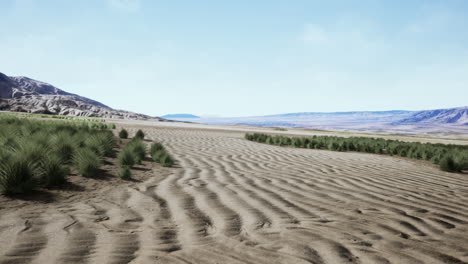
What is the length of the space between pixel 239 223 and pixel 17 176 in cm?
260

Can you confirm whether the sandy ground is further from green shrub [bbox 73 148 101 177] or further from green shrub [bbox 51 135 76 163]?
green shrub [bbox 51 135 76 163]

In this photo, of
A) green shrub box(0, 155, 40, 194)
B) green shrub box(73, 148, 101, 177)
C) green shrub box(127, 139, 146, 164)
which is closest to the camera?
green shrub box(0, 155, 40, 194)

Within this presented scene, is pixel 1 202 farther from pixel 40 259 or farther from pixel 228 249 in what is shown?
pixel 228 249

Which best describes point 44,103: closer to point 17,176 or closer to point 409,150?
point 409,150

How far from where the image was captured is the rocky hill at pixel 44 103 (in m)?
89.7

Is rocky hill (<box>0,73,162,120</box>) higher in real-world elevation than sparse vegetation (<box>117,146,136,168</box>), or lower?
higher

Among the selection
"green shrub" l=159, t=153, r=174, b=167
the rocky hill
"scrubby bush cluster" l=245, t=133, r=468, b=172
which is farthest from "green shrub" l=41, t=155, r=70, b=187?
the rocky hill

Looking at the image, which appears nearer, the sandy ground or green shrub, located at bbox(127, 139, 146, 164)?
the sandy ground

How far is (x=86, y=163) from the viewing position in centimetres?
493

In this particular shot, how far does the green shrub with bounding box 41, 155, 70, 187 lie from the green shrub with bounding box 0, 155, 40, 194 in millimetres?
282

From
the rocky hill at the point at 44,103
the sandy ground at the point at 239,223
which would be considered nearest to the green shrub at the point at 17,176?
the sandy ground at the point at 239,223

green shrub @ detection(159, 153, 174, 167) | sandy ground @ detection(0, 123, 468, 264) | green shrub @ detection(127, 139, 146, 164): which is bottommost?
sandy ground @ detection(0, 123, 468, 264)

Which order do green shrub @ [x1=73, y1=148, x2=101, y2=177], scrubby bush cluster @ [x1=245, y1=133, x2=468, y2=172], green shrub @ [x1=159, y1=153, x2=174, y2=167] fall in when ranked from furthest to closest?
scrubby bush cluster @ [x1=245, y1=133, x2=468, y2=172], green shrub @ [x1=159, y1=153, x2=174, y2=167], green shrub @ [x1=73, y1=148, x2=101, y2=177]

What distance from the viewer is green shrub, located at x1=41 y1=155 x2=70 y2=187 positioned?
13.5 ft
